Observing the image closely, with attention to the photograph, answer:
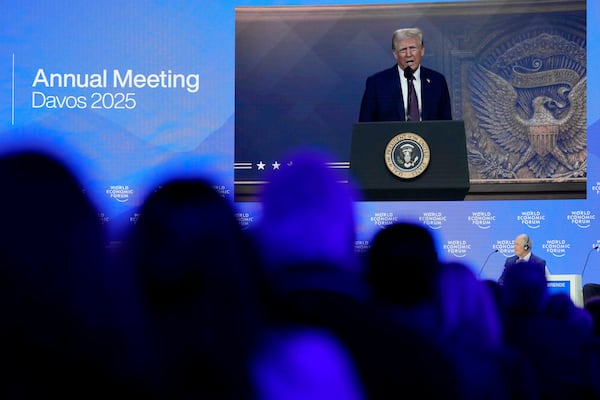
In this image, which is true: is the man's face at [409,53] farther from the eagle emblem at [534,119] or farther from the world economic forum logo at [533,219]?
the world economic forum logo at [533,219]

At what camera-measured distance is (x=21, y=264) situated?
1.06m

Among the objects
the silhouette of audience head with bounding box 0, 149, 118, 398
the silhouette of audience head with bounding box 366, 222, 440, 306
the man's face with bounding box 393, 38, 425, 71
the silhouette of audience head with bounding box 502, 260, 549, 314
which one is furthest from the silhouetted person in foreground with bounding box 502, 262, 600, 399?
the man's face with bounding box 393, 38, 425, 71

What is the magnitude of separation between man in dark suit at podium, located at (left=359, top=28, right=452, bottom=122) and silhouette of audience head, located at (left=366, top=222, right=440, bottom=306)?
6483mm

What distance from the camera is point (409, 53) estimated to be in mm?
8695

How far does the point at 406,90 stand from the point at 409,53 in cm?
39

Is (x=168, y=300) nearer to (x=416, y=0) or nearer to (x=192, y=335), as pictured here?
(x=192, y=335)

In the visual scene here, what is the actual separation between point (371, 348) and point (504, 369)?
33.2 inches

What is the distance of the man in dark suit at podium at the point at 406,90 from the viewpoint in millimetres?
8562

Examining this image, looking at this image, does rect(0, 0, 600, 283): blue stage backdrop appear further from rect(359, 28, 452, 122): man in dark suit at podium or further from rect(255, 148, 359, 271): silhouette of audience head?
rect(255, 148, 359, 271): silhouette of audience head

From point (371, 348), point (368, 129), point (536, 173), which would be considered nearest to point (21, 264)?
point (371, 348)

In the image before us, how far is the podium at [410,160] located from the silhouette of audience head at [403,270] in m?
5.75

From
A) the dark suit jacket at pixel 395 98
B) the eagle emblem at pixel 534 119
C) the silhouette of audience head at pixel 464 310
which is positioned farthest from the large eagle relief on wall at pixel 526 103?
the silhouette of audience head at pixel 464 310

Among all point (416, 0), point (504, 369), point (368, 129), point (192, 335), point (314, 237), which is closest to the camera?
point (192, 335)

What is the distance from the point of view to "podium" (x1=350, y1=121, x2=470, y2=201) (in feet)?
25.8
